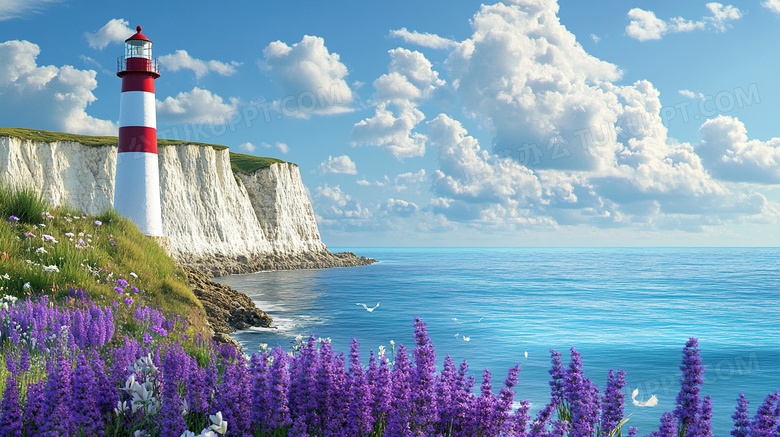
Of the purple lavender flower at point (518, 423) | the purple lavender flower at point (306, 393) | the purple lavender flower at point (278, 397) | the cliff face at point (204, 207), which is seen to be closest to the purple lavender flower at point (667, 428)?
the purple lavender flower at point (518, 423)

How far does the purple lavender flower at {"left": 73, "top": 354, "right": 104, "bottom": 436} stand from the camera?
10.8 feet

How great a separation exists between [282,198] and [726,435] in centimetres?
5833

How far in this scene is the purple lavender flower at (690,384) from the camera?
11.6 feet

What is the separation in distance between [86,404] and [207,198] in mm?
52288

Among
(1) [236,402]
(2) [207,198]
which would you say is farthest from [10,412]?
(2) [207,198]

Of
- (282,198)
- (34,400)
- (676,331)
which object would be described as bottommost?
(676,331)

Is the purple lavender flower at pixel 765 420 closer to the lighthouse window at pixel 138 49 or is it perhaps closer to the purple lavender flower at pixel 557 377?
the purple lavender flower at pixel 557 377

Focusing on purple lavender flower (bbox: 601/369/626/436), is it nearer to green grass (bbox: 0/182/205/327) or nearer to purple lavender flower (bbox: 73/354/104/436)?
purple lavender flower (bbox: 73/354/104/436)

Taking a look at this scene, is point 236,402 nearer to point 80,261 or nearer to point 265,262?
point 80,261

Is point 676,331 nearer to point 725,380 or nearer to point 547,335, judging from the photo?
point 547,335

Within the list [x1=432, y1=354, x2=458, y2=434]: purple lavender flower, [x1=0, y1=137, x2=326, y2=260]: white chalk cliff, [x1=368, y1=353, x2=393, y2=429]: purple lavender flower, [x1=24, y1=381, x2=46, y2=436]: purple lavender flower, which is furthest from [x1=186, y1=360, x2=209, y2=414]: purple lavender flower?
[x1=0, y1=137, x2=326, y2=260]: white chalk cliff

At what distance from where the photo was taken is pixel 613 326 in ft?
85.0

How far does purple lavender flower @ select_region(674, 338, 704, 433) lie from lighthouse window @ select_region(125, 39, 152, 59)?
24214 millimetres

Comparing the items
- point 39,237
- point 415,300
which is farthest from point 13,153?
point 39,237
